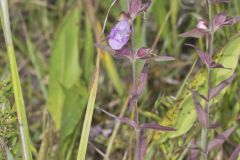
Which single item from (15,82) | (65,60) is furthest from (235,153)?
(65,60)

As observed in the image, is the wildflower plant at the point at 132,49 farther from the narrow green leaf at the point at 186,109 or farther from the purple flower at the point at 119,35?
the narrow green leaf at the point at 186,109

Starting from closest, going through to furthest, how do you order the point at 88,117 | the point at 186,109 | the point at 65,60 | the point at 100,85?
the point at 88,117
the point at 186,109
the point at 65,60
the point at 100,85

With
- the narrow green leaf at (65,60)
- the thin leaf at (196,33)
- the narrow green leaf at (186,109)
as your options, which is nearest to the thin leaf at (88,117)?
the thin leaf at (196,33)

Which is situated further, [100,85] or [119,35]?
[100,85]

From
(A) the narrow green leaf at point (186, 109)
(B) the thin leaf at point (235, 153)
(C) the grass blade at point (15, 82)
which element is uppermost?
(C) the grass blade at point (15, 82)

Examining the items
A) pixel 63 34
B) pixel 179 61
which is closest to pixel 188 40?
pixel 179 61

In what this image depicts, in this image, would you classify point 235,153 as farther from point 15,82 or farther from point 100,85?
point 100,85

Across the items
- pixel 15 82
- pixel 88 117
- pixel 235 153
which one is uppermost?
pixel 15 82

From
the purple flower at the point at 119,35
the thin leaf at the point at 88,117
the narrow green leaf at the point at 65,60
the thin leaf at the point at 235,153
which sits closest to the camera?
the purple flower at the point at 119,35

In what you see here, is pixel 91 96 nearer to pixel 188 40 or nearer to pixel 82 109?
pixel 82 109
